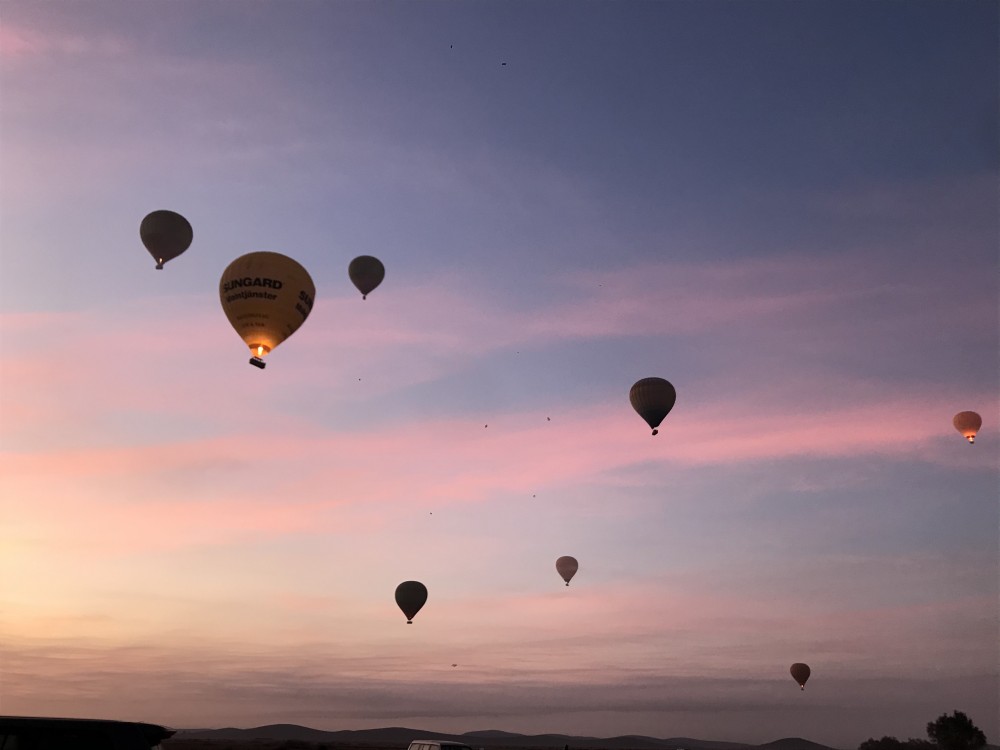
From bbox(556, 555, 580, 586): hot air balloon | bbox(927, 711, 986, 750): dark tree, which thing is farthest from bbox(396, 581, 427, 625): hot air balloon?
bbox(927, 711, 986, 750): dark tree

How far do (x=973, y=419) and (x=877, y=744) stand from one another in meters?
79.9

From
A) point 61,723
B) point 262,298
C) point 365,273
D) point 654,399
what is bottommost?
point 61,723

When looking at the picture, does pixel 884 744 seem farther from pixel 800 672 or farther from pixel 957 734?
pixel 800 672

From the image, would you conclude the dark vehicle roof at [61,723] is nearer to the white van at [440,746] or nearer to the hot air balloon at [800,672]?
the white van at [440,746]

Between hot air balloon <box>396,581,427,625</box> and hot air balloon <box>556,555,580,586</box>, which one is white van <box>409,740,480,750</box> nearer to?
hot air balloon <box>396,581,427,625</box>

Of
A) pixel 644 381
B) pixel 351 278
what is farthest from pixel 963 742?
pixel 351 278

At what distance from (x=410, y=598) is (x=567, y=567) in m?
16.1

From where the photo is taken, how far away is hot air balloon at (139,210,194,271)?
38594 mm

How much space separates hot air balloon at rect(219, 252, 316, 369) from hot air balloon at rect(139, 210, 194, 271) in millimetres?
6114

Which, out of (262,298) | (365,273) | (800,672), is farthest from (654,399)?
(800,672)

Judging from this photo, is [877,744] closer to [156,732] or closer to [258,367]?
[258,367]

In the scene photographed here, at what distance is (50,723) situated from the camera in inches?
394

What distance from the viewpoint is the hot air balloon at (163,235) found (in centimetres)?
3859

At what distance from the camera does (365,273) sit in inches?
1971
